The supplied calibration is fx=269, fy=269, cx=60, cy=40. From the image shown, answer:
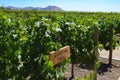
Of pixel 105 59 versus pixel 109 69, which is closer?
pixel 109 69

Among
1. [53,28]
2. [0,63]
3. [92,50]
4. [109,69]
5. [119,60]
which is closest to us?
[0,63]

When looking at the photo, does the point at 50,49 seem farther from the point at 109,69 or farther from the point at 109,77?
the point at 109,69

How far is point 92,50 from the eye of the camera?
714 centimetres

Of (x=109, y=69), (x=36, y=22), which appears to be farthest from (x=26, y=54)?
(x=109, y=69)

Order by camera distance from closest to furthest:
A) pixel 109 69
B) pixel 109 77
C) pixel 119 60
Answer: pixel 109 77 < pixel 109 69 < pixel 119 60

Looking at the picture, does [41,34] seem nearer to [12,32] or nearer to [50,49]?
[50,49]

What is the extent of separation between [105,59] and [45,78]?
778 cm

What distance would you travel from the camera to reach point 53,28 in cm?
446

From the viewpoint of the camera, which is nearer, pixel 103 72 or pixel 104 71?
pixel 103 72

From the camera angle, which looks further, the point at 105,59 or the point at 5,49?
the point at 105,59

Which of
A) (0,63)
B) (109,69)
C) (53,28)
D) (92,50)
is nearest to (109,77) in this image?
(109,69)

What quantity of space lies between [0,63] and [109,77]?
5599 millimetres

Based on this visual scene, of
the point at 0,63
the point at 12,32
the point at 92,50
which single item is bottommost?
the point at 92,50

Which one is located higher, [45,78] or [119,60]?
[45,78]
